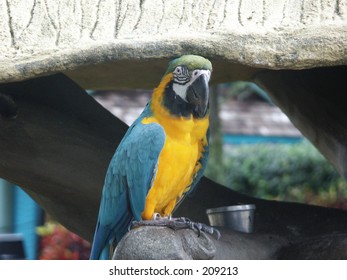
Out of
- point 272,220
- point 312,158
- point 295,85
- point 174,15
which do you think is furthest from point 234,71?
point 312,158

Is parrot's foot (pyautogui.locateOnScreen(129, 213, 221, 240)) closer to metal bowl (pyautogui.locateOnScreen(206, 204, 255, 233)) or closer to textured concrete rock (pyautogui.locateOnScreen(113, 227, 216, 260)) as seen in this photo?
textured concrete rock (pyautogui.locateOnScreen(113, 227, 216, 260))

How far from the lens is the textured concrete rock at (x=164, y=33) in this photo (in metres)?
3.43

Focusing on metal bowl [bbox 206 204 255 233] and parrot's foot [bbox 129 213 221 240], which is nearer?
parrot's foot [bbox 129 213 221 240]

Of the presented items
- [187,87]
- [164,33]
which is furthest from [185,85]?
[164,33]

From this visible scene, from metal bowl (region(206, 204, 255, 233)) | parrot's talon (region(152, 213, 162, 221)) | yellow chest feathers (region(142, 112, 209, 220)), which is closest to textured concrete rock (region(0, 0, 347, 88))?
yellow chest feathers (region(142, 112, 209, 220))

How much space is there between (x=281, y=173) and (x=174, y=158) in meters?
6.94

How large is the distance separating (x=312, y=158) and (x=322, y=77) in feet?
18.6

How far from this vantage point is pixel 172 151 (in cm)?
364

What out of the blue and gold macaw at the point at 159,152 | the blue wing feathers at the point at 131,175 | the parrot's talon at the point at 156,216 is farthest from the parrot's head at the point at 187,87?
the parrot's talon at the point at 156,216

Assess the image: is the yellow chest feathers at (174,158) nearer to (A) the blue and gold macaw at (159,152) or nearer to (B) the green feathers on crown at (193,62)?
(A) the blue and gold macaw at (159,152)

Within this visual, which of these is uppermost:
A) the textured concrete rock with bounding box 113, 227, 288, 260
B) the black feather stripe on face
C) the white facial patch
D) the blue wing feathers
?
the white facial patch

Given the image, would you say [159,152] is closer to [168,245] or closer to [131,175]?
[131,175]

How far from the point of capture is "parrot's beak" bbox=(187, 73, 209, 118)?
3.50m

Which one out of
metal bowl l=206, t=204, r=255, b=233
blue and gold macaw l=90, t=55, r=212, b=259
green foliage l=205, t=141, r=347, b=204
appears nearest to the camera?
blue and gold macaw l=90, t=55, r=212, b=259
